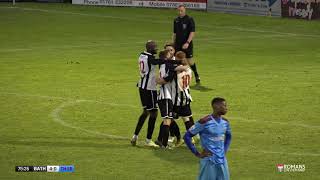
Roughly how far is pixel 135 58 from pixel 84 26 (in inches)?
532

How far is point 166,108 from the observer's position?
54.0 feet

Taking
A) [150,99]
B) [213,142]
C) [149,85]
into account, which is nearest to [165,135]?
[150,99]

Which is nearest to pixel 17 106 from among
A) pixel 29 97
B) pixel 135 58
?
pixel 29 97

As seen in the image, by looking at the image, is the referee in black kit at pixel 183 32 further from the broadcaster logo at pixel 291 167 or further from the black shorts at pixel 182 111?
the broadcaster logo at pixel 291 167

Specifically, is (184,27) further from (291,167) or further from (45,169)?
(45,169)

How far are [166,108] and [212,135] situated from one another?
489cm

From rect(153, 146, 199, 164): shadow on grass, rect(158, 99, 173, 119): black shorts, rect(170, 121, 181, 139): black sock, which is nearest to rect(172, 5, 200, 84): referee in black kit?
rect(170, 121, 181, 139): black sock

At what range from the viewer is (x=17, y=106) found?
2166 centimetres

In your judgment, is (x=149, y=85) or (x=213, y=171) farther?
(x=149, y=85)

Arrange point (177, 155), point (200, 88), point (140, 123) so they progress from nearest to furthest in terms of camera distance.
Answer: point (177, 155)
point (140, 123)
point (200, 88)

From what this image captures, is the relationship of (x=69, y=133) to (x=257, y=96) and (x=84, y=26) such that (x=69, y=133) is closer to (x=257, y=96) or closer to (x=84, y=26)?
(x=257, y=96)

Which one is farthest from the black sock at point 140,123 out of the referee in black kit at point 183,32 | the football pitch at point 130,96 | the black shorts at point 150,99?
the referee in black kit at point 183,32

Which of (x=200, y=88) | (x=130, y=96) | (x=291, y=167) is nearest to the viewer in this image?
(x=291, y=167)

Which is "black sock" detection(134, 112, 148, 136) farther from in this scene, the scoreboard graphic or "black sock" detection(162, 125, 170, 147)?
the scoreboard graphic
